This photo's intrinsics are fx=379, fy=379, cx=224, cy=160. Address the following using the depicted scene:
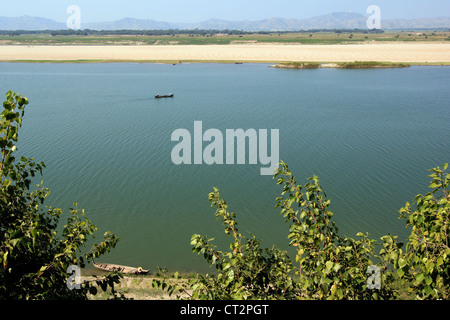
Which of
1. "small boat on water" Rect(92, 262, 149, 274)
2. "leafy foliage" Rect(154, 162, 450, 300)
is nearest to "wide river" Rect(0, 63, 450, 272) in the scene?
"small boat on water" Rect(92, 262, 149, 274)

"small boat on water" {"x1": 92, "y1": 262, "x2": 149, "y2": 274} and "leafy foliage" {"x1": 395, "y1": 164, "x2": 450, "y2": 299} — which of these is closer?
"leafy foliage" {"x1": 395, "y1": 164, "x2": 450, "y2": 299}

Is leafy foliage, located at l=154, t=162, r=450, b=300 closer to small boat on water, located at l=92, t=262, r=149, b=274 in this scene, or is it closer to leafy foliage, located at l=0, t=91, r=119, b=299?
leafy foliage, located at l=0, t=91, r=119, b=299

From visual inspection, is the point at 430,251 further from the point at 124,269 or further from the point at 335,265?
the point at 124,269

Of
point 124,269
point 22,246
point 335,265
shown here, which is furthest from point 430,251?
point 124,269

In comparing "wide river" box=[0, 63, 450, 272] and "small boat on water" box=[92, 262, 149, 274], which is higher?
"wide river" box=[0, 63, 450, 272]

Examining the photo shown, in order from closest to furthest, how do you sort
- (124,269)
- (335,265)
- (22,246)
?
(335,265)
(22,246)
(124,269)

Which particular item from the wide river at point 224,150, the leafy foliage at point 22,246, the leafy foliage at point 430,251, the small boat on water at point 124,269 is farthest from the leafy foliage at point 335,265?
the wide river at point 224,150
